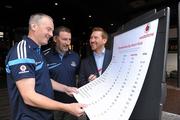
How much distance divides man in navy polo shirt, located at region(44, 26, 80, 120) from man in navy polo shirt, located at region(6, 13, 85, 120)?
0.74 m

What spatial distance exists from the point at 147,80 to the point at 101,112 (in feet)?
1.08

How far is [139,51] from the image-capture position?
121 cm

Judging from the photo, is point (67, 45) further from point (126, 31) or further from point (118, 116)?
point (118, 116)

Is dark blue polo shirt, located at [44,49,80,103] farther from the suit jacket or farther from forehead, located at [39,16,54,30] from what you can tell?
forehead, located at [39,16,54,30]

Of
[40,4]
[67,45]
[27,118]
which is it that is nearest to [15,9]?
[40,4]

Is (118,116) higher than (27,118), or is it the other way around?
(118,116)

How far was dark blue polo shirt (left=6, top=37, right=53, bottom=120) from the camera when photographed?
174cm

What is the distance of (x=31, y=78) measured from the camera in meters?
1.72

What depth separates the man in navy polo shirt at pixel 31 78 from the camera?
1.69m

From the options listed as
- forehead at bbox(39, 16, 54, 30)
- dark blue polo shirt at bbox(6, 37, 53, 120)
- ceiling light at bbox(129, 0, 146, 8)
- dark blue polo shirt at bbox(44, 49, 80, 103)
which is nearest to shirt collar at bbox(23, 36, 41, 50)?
dark blue polo shirt at bbox(6, 37, 53, 120)

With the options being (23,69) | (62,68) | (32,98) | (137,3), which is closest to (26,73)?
(23,69)

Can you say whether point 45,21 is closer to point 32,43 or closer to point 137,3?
point 32,43

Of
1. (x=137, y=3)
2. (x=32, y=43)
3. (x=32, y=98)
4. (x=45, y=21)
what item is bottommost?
(x=32, y=98)

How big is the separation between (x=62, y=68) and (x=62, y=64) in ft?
0.13
